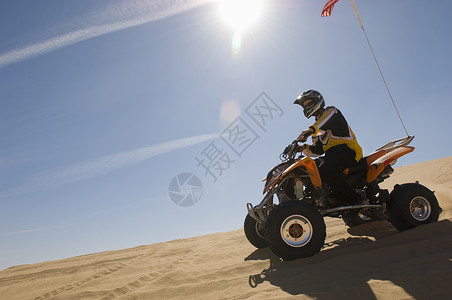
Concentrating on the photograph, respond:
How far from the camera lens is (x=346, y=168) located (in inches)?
181

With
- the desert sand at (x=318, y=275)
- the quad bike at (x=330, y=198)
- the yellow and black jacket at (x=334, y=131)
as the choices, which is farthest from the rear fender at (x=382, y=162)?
the desert sand at (x=318, y=275)

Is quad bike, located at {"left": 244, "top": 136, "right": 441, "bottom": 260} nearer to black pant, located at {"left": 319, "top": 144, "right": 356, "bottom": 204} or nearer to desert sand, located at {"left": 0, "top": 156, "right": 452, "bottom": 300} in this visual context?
black pant, located at {"left": 319, "top": 144, "right": 356, "bottom": 204}

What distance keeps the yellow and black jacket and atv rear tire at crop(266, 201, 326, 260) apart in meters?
1.26

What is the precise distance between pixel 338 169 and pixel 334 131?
0.61 meters

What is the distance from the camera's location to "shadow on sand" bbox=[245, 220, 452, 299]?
8.46 ft

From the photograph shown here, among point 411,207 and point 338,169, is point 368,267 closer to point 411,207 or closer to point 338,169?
point 338,169

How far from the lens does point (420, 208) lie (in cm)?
479

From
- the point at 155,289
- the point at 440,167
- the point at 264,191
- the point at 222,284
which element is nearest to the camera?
the point at 222,284

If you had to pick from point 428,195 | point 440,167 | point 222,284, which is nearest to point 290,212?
point 222,284

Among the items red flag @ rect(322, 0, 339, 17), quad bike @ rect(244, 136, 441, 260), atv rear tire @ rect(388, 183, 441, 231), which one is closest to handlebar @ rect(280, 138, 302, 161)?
quad bike @ rect(244, 136, 441, 260)

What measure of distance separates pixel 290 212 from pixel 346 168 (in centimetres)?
140

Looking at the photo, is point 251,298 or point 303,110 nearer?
point 251,298

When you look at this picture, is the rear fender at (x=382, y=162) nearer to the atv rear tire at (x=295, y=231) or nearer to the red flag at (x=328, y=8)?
the atv rear tire at (x=295, y=231)

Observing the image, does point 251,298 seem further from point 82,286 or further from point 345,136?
point 82,286
